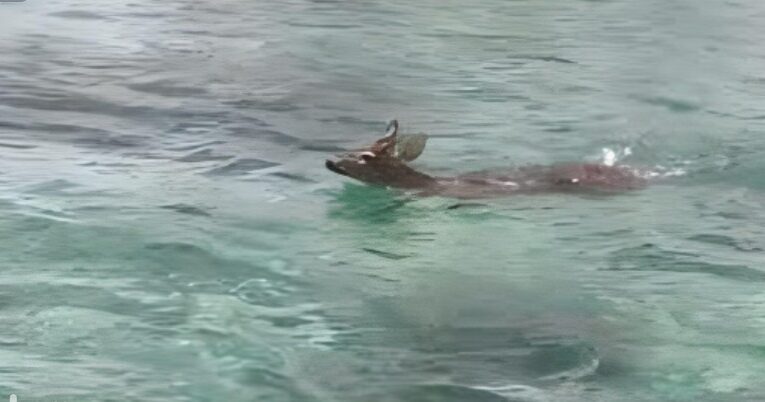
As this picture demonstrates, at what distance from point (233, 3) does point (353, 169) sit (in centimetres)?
400

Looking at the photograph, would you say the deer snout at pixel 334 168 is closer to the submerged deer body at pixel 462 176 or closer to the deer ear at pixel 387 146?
the submerged deer body at pixel 462 176

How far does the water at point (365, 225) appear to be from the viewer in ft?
8.27

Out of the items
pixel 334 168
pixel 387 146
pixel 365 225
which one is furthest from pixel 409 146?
pixel 365 225

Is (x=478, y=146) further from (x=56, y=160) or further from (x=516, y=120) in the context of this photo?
(x=56, y=160)

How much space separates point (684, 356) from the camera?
8.55 feet

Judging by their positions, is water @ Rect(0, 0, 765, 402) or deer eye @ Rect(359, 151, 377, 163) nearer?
water @ Rect(0, 0, 765, 402)

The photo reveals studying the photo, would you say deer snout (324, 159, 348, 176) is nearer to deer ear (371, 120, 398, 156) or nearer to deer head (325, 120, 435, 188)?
deer head (325, 120, 435, 188)

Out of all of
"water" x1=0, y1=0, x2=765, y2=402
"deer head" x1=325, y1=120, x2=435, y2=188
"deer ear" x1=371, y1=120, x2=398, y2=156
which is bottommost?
"water" x1=0, y1=0, x2=765, y2=402

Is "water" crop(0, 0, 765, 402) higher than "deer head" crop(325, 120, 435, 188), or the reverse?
"deer head" crop(325, 120, 435, 188)

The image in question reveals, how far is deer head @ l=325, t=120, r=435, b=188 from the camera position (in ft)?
12.3

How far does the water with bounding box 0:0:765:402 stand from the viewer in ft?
8.27

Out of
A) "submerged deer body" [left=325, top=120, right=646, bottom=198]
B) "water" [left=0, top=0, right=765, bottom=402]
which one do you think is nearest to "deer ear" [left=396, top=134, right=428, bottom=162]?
"submerged deer body" [left=325, top=120, right=646, bottom=198]

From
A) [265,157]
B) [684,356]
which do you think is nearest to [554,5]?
[265,157]

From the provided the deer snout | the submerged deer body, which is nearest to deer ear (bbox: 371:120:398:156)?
the submerged deer body
